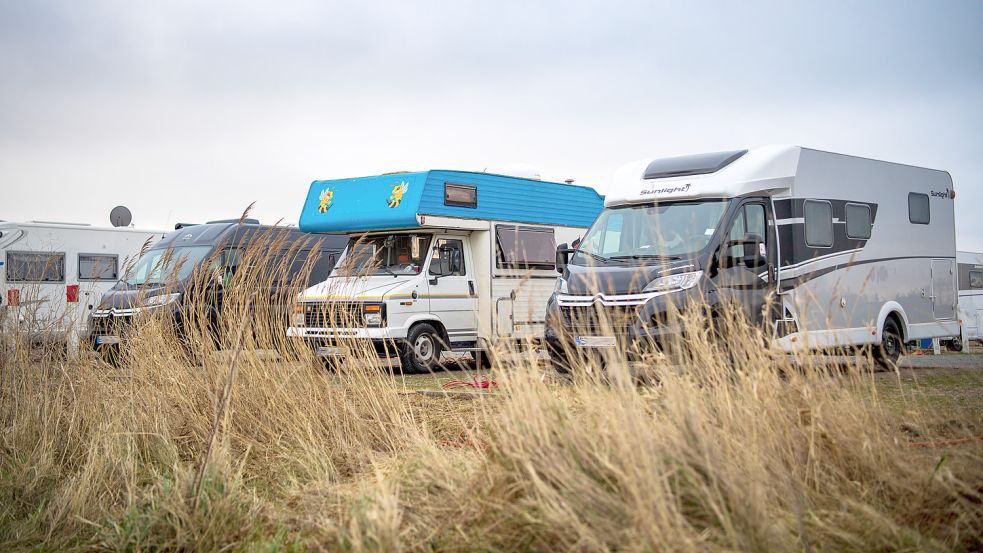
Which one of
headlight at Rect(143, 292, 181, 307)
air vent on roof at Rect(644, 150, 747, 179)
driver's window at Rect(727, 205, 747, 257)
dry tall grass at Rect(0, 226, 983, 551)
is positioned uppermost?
air vent on roof at Rect(644, 150, 747, 179)

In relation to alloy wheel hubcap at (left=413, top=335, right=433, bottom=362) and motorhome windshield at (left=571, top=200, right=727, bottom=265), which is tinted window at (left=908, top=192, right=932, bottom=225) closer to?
motorhome windshield at (left=571, top=200, right=727, bottom=265)

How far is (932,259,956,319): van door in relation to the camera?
13008 millimetres

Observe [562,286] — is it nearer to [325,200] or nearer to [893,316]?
[893,316]

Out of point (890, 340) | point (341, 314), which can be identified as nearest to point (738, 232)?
point (890, 340)

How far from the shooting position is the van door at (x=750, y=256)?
32.0 ft

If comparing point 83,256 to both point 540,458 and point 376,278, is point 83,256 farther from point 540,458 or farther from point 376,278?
point 540,458

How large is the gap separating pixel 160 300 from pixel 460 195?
6.22 m

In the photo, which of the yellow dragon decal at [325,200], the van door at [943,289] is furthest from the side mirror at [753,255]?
the yellow dragon decal at [325,200]

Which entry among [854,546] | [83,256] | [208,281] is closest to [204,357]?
[208,281]

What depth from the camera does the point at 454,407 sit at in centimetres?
791

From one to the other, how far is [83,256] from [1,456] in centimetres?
1450

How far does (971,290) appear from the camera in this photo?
75.7ft

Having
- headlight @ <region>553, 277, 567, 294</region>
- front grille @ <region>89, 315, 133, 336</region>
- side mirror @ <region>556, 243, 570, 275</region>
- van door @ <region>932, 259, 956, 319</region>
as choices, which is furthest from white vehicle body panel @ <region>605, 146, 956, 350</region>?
front grille @ <region>89, 315, 133, 336</region>

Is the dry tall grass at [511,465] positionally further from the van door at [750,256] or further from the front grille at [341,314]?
the van door at [750,256]
